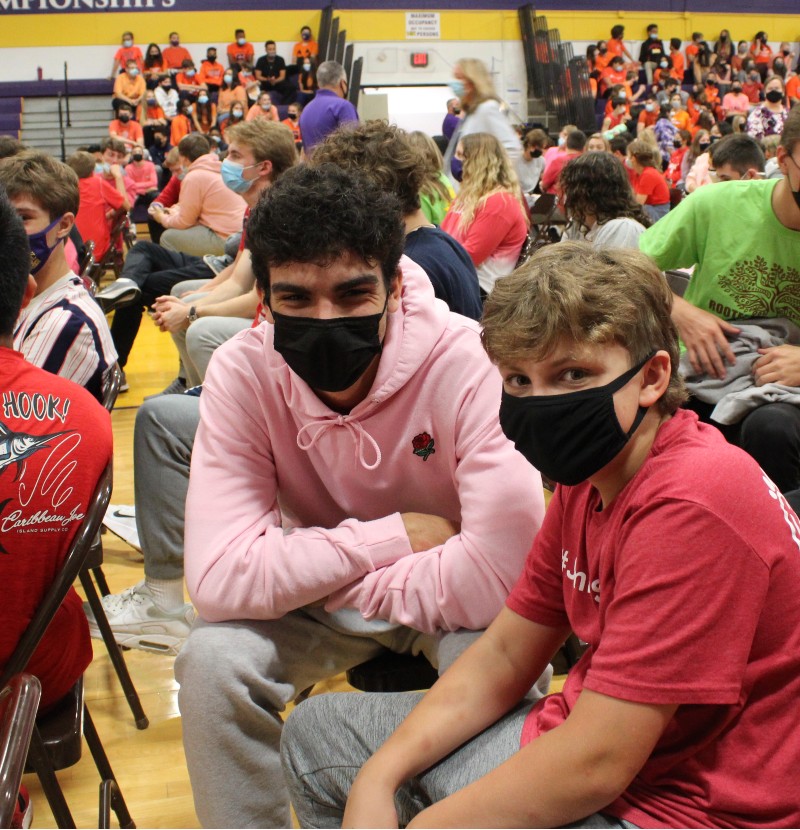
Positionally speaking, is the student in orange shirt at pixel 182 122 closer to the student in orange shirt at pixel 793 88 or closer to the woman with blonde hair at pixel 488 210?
the woman with blonde hair at pixel 488 210

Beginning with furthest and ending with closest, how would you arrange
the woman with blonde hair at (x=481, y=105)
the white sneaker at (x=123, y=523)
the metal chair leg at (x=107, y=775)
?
the woman with blonde hair at (x=481, y=105) → the white sneaker at (x=123, y=523) → the metal chair leg at (x=107, y=775)

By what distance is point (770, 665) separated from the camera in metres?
1.03

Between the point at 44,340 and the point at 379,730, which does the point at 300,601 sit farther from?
the point at 44,340

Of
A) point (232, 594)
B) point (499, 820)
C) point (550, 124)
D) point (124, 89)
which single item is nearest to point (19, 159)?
point (232, 594)

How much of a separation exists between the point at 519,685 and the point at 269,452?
660 mm

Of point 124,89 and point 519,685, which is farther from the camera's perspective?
point 124,89

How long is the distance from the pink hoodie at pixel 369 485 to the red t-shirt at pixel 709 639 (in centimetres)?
45

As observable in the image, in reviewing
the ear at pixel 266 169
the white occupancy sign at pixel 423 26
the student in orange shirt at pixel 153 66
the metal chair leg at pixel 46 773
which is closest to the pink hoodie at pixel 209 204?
the ear at pixel 266 169

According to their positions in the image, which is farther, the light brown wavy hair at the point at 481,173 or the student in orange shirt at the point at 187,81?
the student in orange shirt at the point at 187,81

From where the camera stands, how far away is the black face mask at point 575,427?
116 centimetres

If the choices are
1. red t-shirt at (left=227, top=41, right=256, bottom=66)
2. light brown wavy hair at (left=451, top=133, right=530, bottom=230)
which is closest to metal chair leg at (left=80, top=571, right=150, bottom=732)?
light brown wavy hair at (left=451, top=133, right=530, bottom=230)

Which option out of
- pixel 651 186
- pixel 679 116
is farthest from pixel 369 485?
pixel 679 116

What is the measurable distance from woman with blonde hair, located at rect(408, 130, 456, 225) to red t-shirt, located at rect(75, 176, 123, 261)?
342 centimetres

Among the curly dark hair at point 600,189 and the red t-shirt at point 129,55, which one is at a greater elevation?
the red t-shirt at point 129,55
